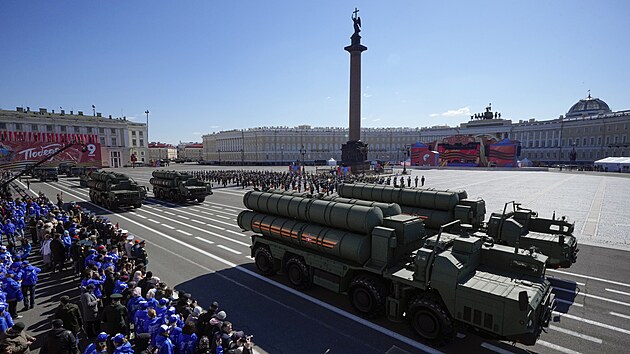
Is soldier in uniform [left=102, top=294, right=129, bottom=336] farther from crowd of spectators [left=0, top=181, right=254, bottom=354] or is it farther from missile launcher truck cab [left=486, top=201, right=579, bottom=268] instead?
missile launcher truck cab [left=486, top=201, right=579, bottom=268]

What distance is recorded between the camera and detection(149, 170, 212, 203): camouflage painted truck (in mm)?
27297

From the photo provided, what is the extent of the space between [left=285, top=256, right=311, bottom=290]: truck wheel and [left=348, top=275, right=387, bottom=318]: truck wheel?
182cm

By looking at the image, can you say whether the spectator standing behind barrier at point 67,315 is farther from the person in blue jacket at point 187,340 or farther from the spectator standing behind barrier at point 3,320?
the person in blue jacket at point 187,340

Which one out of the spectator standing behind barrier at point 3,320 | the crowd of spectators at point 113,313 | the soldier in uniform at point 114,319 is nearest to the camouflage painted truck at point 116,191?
the crowd of spectators at point 113,313

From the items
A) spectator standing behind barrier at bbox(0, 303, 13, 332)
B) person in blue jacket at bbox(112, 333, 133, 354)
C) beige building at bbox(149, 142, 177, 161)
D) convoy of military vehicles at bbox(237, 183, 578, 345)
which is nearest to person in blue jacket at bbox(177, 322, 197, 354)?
person in blue jacket at bbox(112, 333, 133, 354)

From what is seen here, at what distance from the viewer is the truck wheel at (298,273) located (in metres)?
10.0

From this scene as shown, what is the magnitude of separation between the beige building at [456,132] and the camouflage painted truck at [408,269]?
8483cm

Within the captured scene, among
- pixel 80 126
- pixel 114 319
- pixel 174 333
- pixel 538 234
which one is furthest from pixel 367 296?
pixel 80 126

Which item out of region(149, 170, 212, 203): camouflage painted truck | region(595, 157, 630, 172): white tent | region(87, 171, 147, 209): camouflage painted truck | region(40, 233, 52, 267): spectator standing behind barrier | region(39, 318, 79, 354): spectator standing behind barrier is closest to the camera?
region(39, 318, 79, 354): spectator standing behind barrier

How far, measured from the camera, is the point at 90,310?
7344 mm

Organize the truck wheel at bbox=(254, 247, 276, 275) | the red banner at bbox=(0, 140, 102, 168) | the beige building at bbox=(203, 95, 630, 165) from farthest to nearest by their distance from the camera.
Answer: the beige building at bbox=(203, 95, 630, 165) < the red banner at bbox=(0, 140, 102, 168) < the truck wheel at bbox=(254, 247, 276, 275)

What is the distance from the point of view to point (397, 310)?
25.2ft

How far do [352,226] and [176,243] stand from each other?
10.6 m

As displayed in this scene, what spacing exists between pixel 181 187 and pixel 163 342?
23.6m
